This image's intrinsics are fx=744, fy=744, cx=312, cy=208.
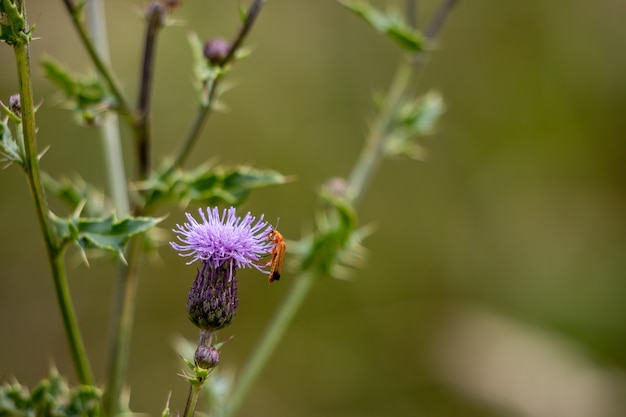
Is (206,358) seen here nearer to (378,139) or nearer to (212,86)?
(212,86)

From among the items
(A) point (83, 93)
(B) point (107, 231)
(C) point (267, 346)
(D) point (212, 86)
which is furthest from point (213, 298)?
(C) point (267, 346)

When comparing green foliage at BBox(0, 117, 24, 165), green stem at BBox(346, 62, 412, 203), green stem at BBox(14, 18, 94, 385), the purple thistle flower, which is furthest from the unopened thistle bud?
green stem at BBox(346, 62, 412, 203)

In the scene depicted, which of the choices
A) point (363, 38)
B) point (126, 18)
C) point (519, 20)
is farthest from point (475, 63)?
point (126, 18)

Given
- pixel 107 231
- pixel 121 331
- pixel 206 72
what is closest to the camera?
pixel 107 231

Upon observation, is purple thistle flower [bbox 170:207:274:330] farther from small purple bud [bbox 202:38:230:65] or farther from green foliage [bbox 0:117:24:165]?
small purple bud [bbox 202:38:230:65]

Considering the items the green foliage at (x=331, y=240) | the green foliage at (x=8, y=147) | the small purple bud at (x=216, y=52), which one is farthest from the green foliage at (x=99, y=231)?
the green foliage at (x=331, y=240)
